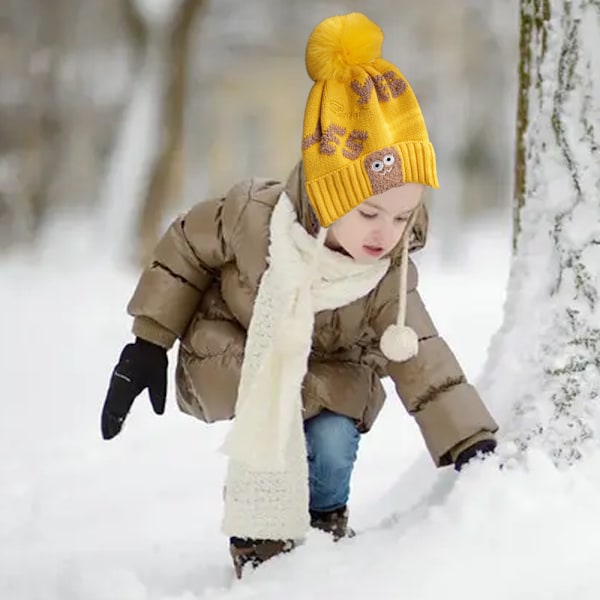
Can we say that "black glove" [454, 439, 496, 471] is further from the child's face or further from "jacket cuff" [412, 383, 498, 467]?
the child's face

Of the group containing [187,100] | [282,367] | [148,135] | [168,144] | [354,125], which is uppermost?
[187,100]

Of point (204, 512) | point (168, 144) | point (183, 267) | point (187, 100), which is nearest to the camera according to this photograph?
point (183, 267)

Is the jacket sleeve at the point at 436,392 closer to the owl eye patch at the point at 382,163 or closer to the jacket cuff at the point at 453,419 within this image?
the jacket cuff at the point at 453,419

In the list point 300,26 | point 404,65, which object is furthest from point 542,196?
point 404,65

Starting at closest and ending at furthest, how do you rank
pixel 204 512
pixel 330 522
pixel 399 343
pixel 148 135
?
pixel 399 343 < pixel 330 522 < pixel 204 512 < pixel 148 135

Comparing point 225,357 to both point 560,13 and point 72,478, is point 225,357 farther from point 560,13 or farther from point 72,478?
point 72,478

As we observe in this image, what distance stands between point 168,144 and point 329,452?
657cm

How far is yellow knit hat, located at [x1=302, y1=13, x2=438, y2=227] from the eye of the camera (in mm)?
1916

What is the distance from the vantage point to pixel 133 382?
7.22ft

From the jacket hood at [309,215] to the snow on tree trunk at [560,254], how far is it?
0.30 metres

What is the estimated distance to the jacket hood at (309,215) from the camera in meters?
2.04

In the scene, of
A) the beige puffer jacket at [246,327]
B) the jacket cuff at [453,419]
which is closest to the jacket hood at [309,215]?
the beige puffer jacket at [246,327]

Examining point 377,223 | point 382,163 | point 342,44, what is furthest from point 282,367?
point 342,44

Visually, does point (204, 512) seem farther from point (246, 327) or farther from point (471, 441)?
point (471, 441)
